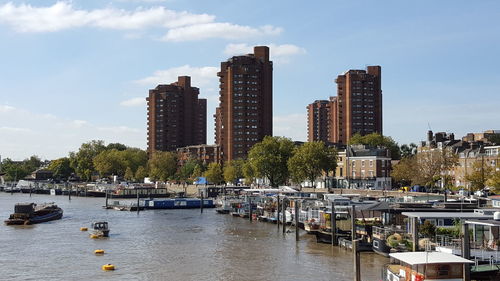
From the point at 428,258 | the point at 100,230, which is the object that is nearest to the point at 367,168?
the point at 100,230

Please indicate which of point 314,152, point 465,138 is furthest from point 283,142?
point 465,138

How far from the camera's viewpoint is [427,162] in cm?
12494

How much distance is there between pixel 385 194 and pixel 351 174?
122 feet

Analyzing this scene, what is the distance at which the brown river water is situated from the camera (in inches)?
2140

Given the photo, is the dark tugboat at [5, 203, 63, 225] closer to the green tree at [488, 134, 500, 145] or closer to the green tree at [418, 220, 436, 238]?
the green tree at [418, 220, 436, 238]

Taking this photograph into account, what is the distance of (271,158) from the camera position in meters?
165

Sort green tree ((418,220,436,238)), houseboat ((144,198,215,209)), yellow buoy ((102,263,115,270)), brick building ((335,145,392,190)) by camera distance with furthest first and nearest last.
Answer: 1. brick building ((335,145,392,190))
2. houseboat ((144,198,215,209))
3. green tree ((418,220,436,238))
4. yellow buoy ((102,263,115,270))

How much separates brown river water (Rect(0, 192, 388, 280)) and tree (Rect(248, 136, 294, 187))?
64722mm

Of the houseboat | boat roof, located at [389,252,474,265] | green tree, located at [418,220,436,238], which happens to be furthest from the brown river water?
the houseboat

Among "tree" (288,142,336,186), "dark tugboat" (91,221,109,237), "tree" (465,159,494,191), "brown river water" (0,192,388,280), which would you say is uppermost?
"tree" (288,142,336,186)

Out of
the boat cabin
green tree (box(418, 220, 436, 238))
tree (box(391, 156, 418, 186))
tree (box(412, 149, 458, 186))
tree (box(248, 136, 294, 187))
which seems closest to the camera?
the boat cabin

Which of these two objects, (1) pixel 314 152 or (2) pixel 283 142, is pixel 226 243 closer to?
(1) pixel 314 152

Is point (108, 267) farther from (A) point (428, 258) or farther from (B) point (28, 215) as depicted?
(B) point (28, 215)

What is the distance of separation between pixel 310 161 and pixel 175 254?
90.3m
